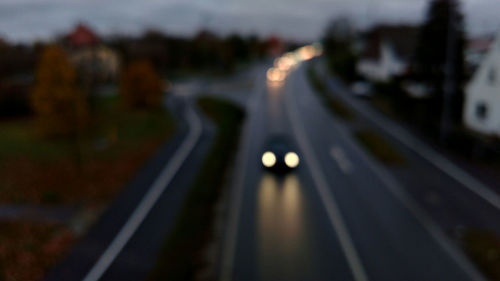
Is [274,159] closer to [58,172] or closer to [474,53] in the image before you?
[58,172]

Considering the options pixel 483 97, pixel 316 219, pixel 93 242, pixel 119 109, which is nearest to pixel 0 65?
pixel 119 109

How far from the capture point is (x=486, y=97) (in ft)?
80.2

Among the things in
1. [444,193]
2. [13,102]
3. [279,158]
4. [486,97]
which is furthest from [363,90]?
[13,102]

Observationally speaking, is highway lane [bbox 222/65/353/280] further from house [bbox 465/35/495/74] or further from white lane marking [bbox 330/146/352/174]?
house [bbox 465/35/495/74]

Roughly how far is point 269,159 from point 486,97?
1599 centimetres

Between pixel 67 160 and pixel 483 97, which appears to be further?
pixel 483 97

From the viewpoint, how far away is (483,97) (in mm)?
24812

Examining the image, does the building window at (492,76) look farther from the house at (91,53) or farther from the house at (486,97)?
the house at (91,53)

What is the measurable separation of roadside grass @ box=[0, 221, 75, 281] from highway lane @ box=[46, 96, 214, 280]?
0.44m

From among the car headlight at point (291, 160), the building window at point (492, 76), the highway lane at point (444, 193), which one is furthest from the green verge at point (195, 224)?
the building window at point (492, 76)

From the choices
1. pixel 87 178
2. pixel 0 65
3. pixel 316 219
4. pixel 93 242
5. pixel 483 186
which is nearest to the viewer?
pixel 93 242

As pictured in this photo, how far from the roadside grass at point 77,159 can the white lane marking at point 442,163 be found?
1570cm

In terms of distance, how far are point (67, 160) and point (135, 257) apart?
471 inches

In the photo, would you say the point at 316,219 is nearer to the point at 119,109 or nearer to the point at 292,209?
the point at 292,209
